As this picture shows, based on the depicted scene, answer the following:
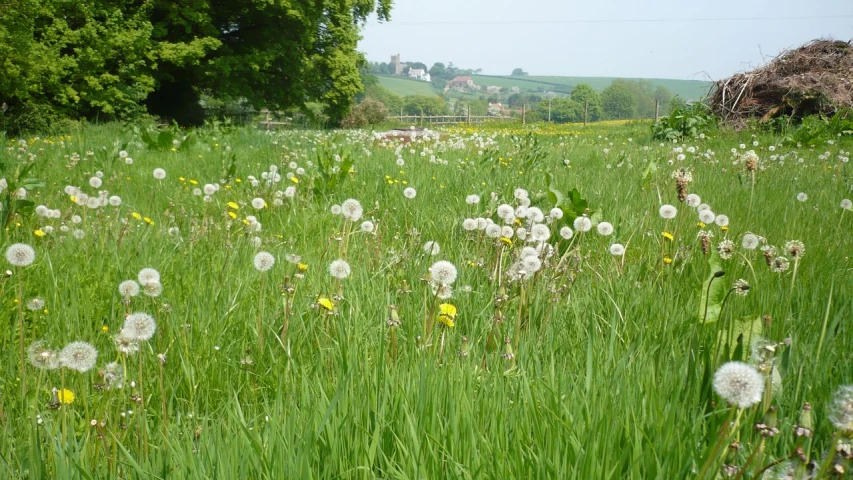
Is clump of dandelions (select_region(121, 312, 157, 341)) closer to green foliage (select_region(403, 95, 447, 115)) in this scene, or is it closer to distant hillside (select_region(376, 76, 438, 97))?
green foliage (select_region(403, 95, 447, 115))

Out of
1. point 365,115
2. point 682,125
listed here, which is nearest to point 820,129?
point 682,125

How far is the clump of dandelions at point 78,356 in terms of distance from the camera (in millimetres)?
1464

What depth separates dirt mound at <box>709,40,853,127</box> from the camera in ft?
43.1

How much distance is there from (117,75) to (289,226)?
2225cm

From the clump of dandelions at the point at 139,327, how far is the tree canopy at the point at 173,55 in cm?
1571

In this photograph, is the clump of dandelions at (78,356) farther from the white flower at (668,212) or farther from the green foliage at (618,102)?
the green foliage at (618,102)

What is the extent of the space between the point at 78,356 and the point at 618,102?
143 meters

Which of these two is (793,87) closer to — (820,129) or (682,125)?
(682,125)

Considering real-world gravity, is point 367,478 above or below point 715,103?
below

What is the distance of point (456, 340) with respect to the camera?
2.14 metres

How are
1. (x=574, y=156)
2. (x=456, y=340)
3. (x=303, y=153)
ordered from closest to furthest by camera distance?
1. (x=456, y=340)
2. (x=303, y=153)
3. (x=574, y=156)

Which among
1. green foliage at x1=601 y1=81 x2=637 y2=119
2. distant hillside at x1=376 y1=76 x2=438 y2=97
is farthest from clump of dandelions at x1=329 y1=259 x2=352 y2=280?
distant hillside at x1=376 y1=76 x2=438 y2=97

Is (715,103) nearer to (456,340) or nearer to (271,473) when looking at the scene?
(456,340)

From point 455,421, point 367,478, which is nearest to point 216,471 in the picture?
point 367,478
